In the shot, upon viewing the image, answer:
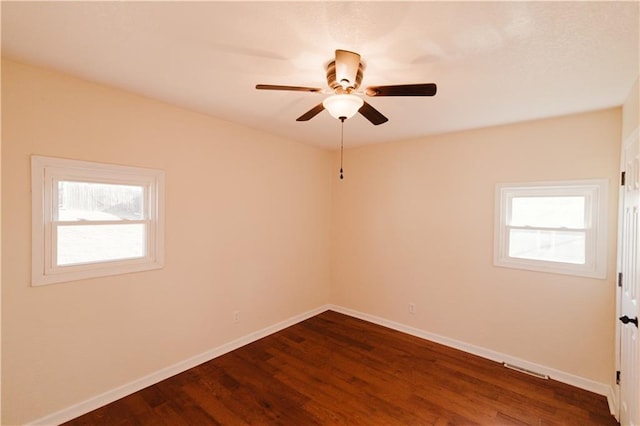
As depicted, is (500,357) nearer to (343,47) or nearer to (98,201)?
(343,47)

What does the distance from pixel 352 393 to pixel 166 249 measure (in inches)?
85.4

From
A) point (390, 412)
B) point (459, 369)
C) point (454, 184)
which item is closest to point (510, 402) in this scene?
point (459, 369)

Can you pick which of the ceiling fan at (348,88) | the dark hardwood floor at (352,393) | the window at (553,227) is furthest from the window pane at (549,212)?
the ceiling fan at (348,88)

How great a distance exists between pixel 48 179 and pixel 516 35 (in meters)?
3.15

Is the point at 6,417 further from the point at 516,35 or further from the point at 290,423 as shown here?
the point at 516,35

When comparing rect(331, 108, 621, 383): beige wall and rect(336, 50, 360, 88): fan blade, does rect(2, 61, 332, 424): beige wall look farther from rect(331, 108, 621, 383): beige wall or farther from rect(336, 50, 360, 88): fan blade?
rect(336, 50, 360, 88): fan blade

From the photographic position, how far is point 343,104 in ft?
5.46

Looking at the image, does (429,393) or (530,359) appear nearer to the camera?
(429,393)

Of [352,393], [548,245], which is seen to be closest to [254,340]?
[352,393]

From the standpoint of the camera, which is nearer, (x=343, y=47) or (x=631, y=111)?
(x=343, y=47)

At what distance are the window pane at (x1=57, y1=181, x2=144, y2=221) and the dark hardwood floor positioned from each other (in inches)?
61.1

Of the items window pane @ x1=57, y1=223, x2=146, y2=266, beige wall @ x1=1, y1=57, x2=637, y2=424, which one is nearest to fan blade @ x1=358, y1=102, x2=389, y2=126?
beige wall @ x1=1, y1=57, x2=637, y2=424

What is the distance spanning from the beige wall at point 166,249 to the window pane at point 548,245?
265 centimetres

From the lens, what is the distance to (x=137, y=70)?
2.03 meters
